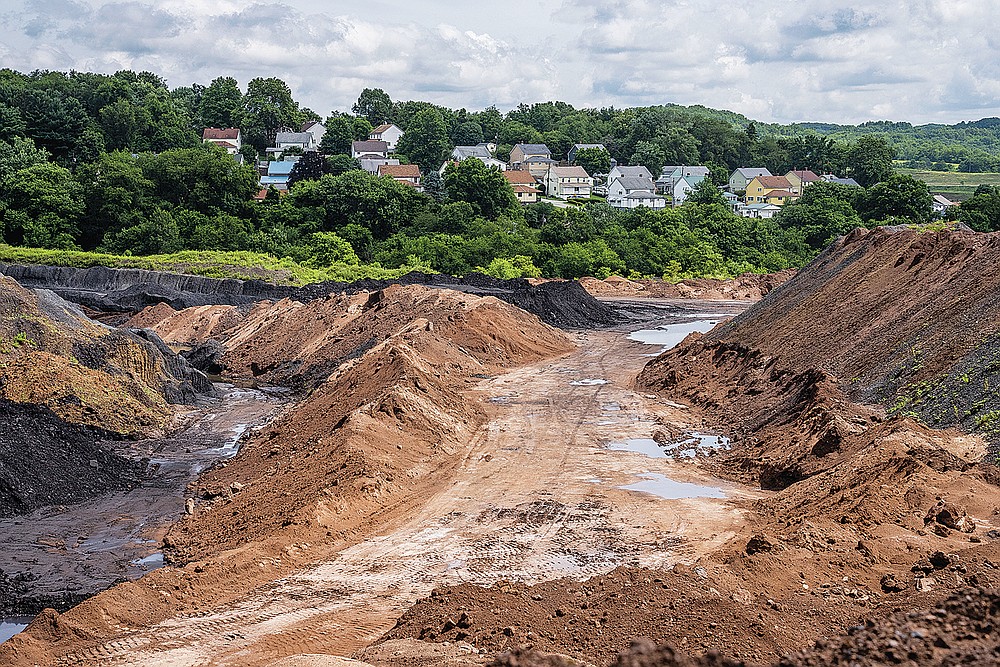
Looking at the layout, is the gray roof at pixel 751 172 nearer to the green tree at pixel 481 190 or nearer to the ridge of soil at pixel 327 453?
the green tree at pixel 481 190

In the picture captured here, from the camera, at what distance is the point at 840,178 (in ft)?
304

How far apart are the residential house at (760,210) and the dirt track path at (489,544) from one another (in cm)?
5653

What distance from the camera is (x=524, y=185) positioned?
88.4 m

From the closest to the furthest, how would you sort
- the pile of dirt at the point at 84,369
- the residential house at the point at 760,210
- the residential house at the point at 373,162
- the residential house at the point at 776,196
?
the pile of dirt at the point at 84,369 → the residential house at the point at 760,210 → the residential house at the point at 373,162 → the residential house at the point at 776,196

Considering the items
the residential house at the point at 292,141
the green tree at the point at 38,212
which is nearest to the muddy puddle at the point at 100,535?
the green tree at the point at 38,212

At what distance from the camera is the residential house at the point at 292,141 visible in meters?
102

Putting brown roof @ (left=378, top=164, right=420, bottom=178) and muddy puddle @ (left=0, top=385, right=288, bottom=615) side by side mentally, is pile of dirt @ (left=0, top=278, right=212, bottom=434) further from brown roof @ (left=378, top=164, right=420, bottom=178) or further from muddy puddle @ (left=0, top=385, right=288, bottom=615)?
brown roof @ (left=378, top=164, right=420, bottom=178)

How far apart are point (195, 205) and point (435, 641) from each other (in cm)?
5344

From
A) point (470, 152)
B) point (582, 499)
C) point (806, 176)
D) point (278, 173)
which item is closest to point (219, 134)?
point (278, 173)

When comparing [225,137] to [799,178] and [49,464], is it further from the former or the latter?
[49,464]

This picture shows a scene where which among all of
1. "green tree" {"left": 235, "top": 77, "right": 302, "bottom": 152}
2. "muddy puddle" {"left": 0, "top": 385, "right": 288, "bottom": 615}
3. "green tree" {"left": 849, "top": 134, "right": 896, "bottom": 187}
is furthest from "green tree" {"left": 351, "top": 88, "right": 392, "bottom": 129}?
"muddy puddle" {"left": 0, "top": 385, "right": 288, "bottom": 615}

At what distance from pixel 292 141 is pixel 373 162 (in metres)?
15.4

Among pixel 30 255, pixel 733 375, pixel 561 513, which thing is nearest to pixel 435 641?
pixel 561 513

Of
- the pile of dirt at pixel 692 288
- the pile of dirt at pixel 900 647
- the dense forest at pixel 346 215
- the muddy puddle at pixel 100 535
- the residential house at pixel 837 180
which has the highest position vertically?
the residential house at pixel 837 180
